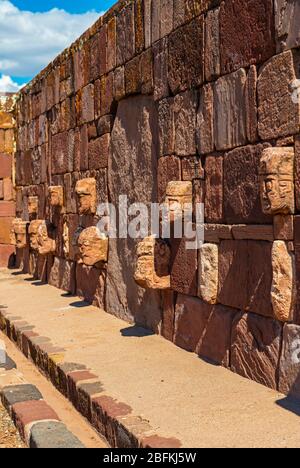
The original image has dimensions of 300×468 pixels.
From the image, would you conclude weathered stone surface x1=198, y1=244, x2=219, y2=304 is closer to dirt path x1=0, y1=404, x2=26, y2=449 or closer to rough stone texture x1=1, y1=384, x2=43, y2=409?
rough stone texture x1=1, y1=384, x2=43, y2=409

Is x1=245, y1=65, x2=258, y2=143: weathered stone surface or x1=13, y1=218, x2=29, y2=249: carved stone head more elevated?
x1=245, y1=65, x2=258, y2=143: weathered stone surface

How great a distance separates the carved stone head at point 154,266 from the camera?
619 cm

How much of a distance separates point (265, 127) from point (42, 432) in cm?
260

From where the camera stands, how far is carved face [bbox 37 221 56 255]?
10930 mm

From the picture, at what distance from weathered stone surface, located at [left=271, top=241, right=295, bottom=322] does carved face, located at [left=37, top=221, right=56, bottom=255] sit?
695cm

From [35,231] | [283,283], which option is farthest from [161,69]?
[35,231]

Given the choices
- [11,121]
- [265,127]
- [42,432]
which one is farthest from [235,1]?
[11,121]

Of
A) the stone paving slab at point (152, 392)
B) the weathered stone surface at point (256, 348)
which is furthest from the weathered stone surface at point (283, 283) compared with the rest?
the stone paving slab at point (152, 392)

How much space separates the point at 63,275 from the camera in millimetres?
10469

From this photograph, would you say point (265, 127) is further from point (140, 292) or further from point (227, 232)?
point (140, 292)

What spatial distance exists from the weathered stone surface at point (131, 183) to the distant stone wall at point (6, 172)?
23.2 feet

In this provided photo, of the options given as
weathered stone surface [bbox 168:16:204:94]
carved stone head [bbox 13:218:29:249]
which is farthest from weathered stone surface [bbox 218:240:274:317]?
carved stone head [bbox 13:218:29:249]

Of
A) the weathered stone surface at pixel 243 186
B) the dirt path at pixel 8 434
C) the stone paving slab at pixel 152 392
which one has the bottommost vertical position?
the dirt path at pixel 8 434

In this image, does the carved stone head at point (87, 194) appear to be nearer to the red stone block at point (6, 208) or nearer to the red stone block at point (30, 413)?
the red stone block at point (30, 413)
